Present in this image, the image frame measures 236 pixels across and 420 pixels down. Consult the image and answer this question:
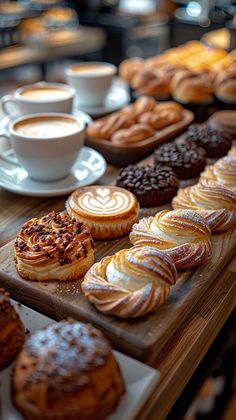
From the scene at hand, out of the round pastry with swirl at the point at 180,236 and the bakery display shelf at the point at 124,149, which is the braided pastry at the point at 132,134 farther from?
the round pastry with swirl at the point at 180,236

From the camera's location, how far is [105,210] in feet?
4.17

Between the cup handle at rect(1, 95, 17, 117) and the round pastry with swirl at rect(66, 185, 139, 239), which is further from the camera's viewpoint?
the cup handle at rect(1, 95, 17, 117)

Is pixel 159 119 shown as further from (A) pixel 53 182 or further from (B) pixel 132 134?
(A) pixel 53 182

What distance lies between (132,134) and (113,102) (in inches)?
20.8

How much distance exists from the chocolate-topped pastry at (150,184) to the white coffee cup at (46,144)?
18 cm

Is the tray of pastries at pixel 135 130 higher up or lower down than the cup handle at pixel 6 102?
lower down

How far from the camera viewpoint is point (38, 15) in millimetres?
4734

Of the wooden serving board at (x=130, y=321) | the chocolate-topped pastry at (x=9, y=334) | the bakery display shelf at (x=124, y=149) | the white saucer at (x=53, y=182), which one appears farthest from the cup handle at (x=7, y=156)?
the chocolate-topped pastry at (x=9, y=334)

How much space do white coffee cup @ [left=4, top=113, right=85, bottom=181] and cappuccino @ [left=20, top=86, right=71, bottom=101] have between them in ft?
1.02

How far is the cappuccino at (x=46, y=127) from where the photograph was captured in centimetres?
146

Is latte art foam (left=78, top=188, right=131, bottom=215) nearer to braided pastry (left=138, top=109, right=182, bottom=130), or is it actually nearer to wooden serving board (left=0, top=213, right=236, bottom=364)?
wooden serving board (left=0, top=213, right=236, bottom=364)

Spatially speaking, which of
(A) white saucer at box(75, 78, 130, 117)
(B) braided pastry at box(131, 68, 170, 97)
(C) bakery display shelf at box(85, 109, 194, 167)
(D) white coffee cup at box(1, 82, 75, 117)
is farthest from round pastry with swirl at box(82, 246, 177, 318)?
(B) braided pastry at box(131, 68, 170, 97)

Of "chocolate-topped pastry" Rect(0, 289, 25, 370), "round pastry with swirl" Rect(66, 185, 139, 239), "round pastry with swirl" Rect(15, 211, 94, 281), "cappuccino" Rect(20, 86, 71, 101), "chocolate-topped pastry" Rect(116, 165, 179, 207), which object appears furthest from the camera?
"cappuccino" Rect(20, 86, 71, 101)

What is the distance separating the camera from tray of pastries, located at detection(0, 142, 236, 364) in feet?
3.17
